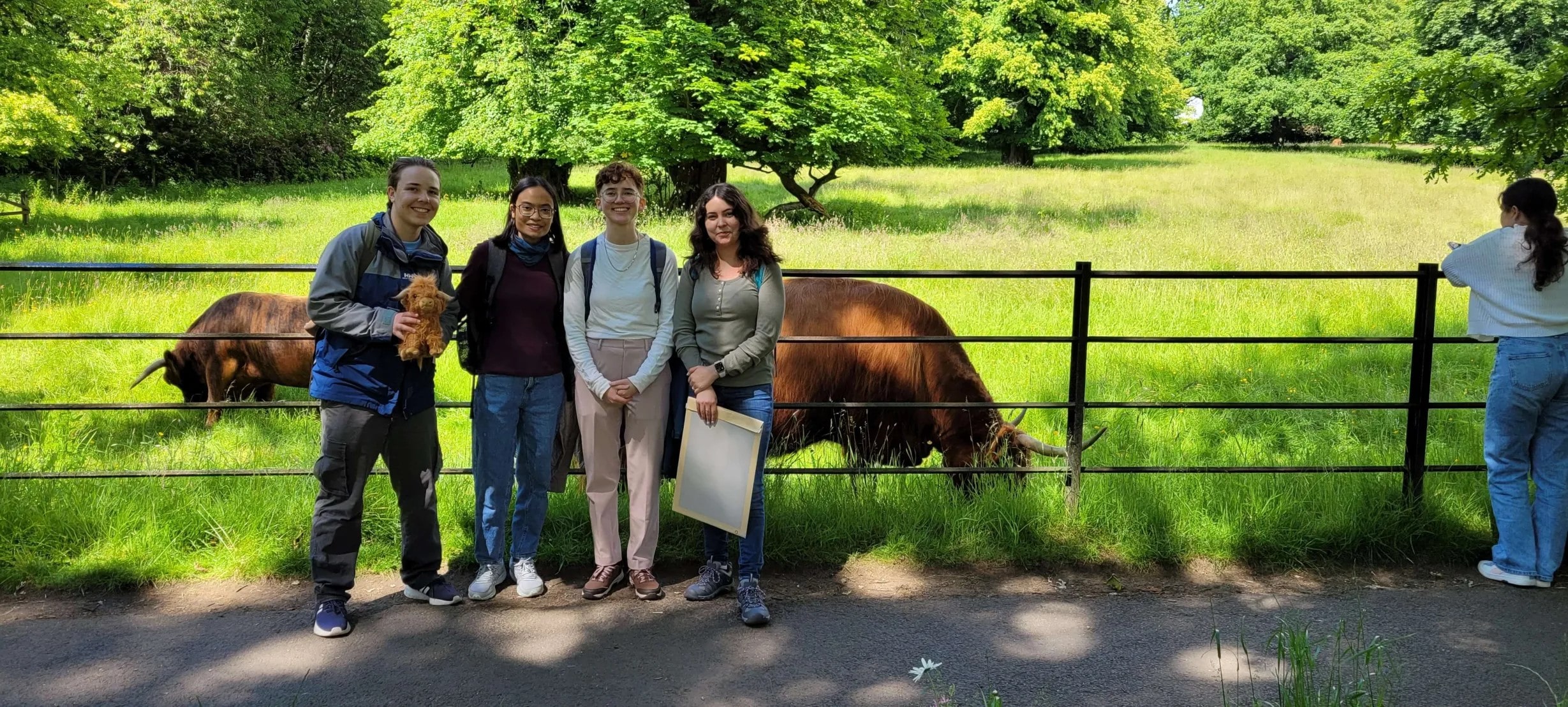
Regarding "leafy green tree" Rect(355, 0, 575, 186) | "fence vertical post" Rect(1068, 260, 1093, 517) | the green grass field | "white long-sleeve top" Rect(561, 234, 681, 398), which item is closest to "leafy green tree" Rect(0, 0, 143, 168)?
the green grass field

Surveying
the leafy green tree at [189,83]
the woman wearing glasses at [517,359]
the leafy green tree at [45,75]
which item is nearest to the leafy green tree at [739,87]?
the leafy green tree at [45,75]

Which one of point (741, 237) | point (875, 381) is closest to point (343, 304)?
point (741, 237)

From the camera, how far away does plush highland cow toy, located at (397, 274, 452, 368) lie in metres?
3.88

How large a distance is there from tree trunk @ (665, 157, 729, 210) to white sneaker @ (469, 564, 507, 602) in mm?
17042

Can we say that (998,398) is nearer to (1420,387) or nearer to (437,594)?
(1420,387)

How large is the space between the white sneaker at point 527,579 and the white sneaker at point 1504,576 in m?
4.06

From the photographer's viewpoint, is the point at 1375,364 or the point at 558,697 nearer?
the point at 558,697

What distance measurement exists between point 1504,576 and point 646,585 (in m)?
3.67

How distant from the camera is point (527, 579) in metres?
4.47

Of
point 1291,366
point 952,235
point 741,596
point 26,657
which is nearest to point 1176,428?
point 1291,366

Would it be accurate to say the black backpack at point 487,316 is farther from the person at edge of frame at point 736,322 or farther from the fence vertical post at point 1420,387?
the fence vertical post at point 1420,387

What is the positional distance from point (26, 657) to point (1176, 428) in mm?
7057

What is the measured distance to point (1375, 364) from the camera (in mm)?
9859

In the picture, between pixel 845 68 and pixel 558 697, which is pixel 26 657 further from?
pixel 845 68
